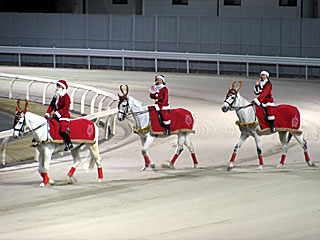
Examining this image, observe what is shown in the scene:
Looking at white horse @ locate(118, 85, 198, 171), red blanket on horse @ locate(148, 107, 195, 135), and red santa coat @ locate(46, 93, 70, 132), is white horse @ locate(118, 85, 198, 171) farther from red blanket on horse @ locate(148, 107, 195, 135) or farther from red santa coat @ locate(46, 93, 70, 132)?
red santa coat @ locate(46, 93, 70, 132)

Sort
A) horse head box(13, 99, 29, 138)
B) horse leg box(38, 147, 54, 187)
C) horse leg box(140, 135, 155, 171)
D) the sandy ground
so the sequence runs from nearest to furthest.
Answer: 1. the sandy ground
2. horse head box(13, 99, 29, 138)
3. horse leg box(38, 147, 54, 187)
4. horse leg box(140, 135, 155, 171)

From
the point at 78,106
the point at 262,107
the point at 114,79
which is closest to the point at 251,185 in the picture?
the point at 262,107

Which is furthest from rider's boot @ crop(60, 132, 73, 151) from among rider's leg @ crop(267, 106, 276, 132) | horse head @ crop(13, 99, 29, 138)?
rider's leg @ crop(267, 106, 276, 132)

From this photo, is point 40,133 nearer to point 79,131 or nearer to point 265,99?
point 79,131

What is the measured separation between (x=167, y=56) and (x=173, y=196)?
2225cm

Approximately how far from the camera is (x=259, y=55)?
32875 mm

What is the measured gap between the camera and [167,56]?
33906mm

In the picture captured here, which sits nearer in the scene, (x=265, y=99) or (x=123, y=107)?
(x=123, y=107)

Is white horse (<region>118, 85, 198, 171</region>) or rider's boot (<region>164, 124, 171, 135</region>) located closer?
white horse (<region>118, 85, 198, 171</region>)

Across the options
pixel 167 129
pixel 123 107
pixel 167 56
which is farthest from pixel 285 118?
pixel 167 56

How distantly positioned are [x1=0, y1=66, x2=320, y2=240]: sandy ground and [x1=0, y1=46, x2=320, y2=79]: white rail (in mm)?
12283

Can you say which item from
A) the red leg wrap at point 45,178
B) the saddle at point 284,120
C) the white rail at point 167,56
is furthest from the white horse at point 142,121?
the white rail at point 167,56

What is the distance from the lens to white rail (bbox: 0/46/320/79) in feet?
104

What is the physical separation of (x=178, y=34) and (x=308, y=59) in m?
6.54
